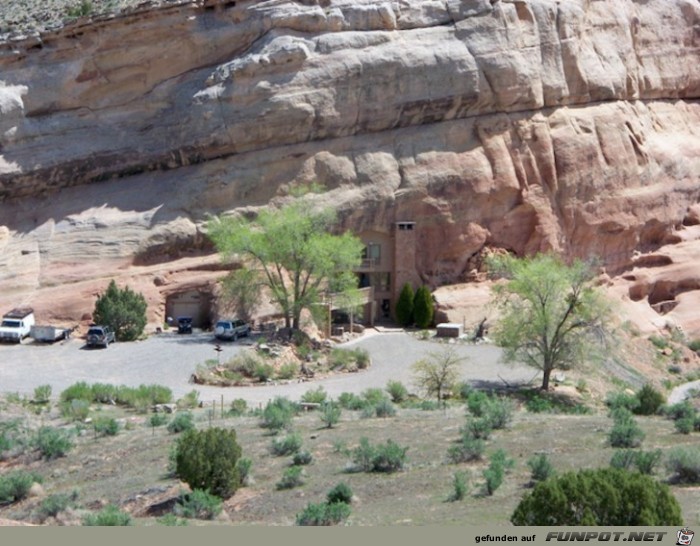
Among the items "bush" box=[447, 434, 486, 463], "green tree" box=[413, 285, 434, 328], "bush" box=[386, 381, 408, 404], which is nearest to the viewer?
"bush" box=[447, 434, 486, 463]

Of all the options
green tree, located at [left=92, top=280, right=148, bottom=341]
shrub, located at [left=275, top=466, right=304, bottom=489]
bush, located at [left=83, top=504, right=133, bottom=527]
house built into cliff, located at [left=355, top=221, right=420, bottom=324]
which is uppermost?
house built into cliff, located at [left=355, top=221, right=420, bottom=324]

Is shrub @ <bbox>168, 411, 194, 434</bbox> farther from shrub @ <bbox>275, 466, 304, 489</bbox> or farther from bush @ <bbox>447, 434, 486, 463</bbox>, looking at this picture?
bush @ <bbox>447, 434, 486, 463</bbox>

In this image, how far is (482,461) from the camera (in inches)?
1000

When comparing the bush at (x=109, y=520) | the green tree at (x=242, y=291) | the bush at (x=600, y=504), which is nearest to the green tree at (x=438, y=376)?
the green tree at (x=242, y=291)

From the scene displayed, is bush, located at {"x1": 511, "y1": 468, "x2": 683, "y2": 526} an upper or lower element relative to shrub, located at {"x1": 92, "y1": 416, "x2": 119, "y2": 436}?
upper

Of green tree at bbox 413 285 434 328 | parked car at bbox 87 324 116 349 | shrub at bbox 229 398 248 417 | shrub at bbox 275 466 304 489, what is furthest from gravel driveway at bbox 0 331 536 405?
shrub at bbox 275 466 304 489

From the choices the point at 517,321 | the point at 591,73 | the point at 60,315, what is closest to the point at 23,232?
the point at 60,315

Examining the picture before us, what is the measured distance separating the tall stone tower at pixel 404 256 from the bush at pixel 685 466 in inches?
1139

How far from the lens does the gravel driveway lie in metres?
40.2

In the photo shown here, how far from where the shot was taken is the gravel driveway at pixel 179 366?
1582 inches

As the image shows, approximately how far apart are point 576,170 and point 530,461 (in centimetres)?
3244

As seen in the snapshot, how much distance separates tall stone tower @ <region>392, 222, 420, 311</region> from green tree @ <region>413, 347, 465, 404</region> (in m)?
10.8

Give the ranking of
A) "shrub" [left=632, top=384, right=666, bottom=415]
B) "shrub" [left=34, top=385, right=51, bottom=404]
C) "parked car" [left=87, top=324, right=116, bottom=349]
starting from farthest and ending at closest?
"parked car" [left=87, top=324, right=116, bottom=349] < "shrub" [left=34, top=385, right=51, bottom=404] < "shrub" [left=632, top=384, right=666, bottom=415]

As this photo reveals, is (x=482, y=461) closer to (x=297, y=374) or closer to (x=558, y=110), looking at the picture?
(x=297, y=374)
